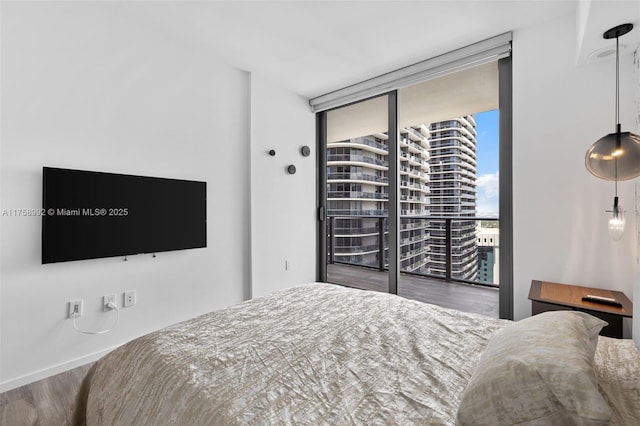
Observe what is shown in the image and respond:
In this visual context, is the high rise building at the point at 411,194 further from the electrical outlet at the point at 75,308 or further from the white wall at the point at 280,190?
the electrical outlet at the point at 75,308

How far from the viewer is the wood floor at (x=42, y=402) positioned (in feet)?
5.52

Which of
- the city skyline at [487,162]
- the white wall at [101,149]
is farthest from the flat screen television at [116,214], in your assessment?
the city skyline at [487,162]

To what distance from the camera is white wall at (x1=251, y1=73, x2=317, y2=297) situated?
11.2 ft

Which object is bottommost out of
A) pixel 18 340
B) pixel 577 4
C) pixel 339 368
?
pixel 18 340

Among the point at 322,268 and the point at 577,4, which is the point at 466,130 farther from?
the point at 322,268

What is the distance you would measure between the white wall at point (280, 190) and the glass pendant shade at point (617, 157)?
285 cm

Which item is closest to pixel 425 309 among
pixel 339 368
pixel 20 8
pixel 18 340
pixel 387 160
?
pixel 339 368

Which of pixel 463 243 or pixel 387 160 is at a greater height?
pixel 387 160

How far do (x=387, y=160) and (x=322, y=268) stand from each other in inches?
67.1

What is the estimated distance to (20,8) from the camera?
1967mm

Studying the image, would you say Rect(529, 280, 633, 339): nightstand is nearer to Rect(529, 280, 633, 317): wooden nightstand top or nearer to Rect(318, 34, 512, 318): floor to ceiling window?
Rect(529, 280, 633, 317): wooden nightstand top

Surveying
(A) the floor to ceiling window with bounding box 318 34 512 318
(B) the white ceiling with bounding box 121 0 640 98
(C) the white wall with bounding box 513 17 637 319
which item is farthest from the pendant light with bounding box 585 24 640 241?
(A) the floor to ceiling window with bounding box 318 34 512 318

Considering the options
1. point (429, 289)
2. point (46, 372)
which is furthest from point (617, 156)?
point (46, 372)

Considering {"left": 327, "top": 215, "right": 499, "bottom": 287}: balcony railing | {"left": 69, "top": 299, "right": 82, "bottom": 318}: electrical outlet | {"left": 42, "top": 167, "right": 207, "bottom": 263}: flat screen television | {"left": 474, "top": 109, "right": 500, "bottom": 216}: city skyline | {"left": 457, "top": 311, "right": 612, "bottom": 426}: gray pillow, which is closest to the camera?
{"left": 457, "top": 311, "right": 612, "bottom": 426}: gray pillow
